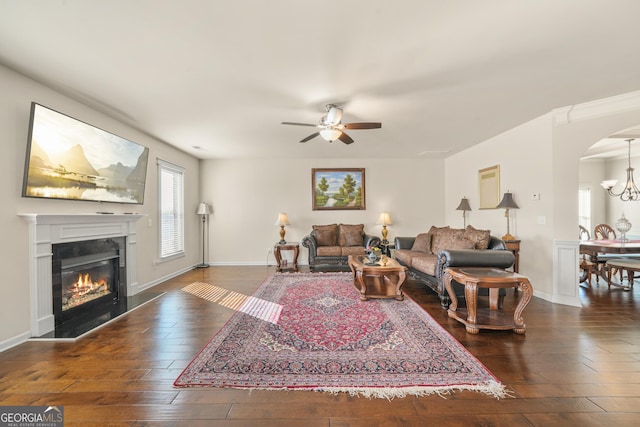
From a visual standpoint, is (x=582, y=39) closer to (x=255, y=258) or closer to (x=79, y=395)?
(x=79, y=395)

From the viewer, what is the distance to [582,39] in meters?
2.02

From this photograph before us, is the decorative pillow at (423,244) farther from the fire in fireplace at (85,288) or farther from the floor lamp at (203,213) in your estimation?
the fire in fireplace at (85,288)

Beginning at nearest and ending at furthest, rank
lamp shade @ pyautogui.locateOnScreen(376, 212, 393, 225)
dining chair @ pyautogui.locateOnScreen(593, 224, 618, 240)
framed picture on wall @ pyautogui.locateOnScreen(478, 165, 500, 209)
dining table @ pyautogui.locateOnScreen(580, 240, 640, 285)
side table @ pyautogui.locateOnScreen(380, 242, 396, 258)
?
1. dining table @ pyautogui.locateOnScreen(580, 240, 640, 285)
2. framed picture on wall @ pyautogui.locateOnScreen(478, 165, 500, 209)
3. dining chair @ pyautogui.locateOnScreen(593, 224, 618, 240)
4. side table @ pyautogui.locateOnScreen(380, 242, 396, 258)
5. lamp shade @ pyautogui.locateOnScreen(376, 212, 393, 225)

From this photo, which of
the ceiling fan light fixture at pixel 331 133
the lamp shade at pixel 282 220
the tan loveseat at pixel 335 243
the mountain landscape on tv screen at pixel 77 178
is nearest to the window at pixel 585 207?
the tan loveseat at pixel 335 243

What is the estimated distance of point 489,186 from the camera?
15.7 ft

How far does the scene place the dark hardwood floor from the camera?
1505 mm

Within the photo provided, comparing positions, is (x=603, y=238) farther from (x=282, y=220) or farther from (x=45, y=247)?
(x=45, y=247)

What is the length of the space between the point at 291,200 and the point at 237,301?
3.23 m

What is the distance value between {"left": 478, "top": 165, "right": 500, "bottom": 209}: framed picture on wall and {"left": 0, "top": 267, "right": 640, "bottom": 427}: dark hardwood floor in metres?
2.30

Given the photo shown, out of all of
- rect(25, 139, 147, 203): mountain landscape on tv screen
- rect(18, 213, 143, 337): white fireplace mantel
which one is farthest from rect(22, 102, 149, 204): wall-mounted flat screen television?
rect(18, 213, 143, 337): white fireplace mantel

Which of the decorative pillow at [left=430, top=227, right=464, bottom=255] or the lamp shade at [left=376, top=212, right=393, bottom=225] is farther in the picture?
the lamp shade at [left=376, top=212, right=393, bottom=225]

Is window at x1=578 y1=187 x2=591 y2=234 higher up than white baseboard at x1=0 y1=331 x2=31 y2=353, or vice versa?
window at x1=578 y1=187 x2=591 y2=234

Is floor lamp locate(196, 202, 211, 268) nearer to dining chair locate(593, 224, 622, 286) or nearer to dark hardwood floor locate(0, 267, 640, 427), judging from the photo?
dark hardwood floor locate(0, 267, 640, 427)

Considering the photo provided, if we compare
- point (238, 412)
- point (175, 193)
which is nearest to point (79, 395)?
point (238, 412)
